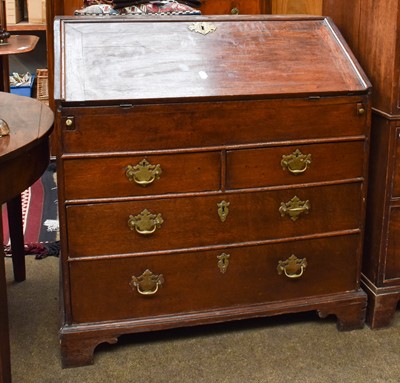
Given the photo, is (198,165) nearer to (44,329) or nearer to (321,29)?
(321,29)

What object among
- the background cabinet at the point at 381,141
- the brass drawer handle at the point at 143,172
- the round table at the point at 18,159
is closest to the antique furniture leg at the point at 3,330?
the round table at the point at 18,159

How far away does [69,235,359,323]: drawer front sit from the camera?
2.11 meters

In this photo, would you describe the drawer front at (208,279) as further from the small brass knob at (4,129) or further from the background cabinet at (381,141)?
the small brass knob at (4,129)

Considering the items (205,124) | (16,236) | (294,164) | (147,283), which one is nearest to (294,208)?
(294,164)

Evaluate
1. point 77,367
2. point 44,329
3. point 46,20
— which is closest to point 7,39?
point 46,20

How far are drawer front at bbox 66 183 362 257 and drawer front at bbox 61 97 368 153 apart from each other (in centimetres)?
18

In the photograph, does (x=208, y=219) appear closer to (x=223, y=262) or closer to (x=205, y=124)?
(x=223, y=262)

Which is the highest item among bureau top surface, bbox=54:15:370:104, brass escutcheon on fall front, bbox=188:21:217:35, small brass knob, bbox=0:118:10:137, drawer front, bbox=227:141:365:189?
brass escutcheon on fall front, bbox=188:21:217:35

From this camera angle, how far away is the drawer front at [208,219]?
80.4 inches

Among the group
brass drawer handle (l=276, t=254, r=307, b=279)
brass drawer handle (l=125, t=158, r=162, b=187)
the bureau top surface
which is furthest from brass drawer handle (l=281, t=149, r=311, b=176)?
brass drawer handle (l=125, t=158, r=162, b=187)

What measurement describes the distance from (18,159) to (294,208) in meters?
0.95

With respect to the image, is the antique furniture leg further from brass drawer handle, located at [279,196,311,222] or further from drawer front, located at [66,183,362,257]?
brass drawer handle, located at [279,196,311,222]

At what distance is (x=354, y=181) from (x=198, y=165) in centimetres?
53

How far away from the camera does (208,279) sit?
220cm
